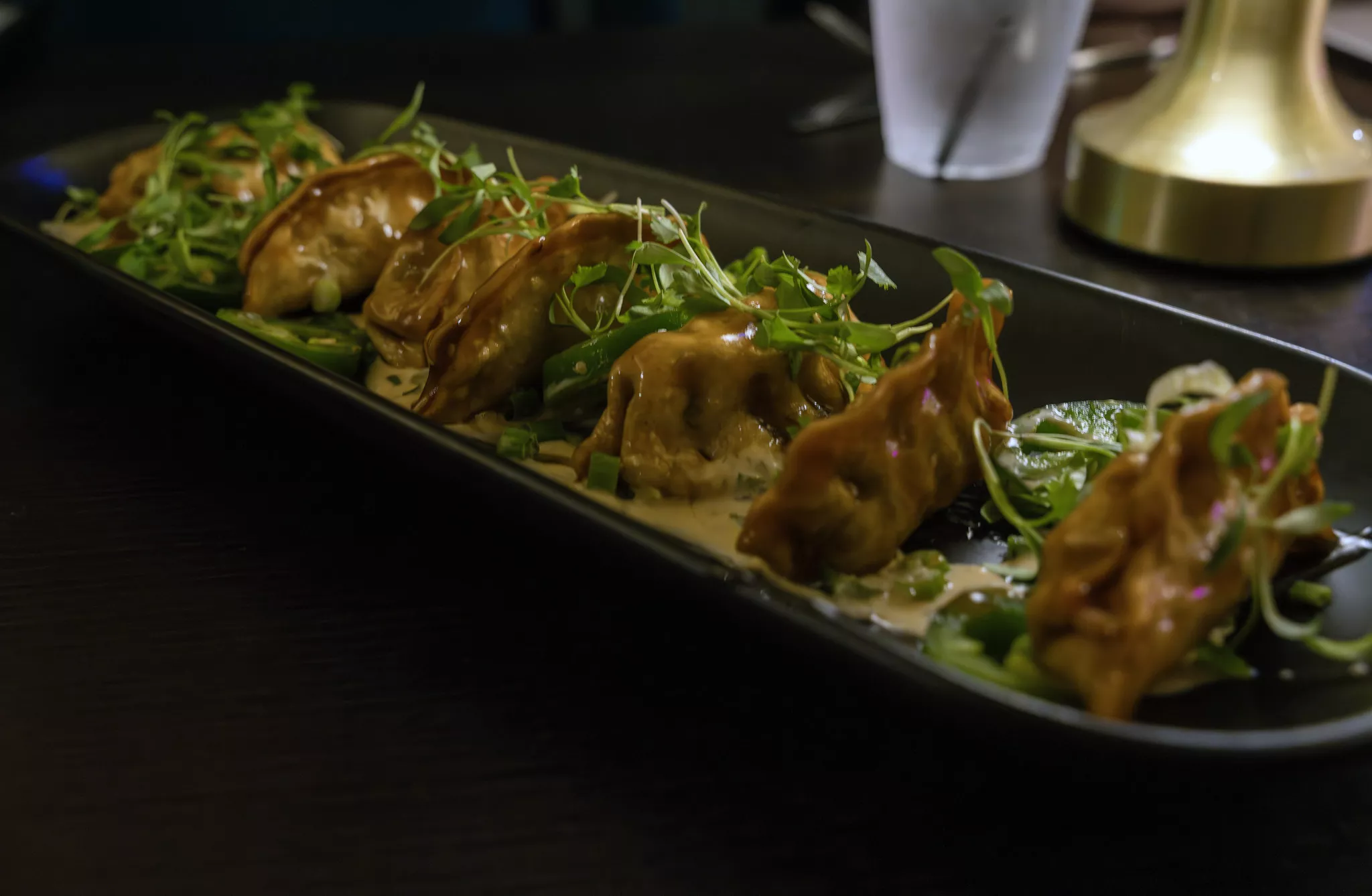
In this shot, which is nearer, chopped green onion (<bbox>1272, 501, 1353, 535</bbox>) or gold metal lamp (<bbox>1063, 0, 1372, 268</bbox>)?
chopped green onion (<bbox>1272, 501, 1353, 535</bbox>)

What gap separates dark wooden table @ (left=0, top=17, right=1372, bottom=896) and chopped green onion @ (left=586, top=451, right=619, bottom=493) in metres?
0.14

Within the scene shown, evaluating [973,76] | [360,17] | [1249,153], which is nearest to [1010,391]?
[1249,153]

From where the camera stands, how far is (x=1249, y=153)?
254 centimetres

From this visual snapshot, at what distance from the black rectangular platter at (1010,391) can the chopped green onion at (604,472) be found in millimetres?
266

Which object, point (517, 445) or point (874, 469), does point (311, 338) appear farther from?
point (874, 469)

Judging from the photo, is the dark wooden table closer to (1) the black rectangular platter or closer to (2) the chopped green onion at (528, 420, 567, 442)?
(1) the black rectangular platter

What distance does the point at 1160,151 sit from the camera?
263cm

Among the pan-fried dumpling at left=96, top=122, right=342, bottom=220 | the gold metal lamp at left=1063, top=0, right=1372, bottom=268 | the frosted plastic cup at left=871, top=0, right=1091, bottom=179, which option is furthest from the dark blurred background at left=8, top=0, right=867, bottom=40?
the gold metal lamp at left=1063, top=0, right=1372, bottom=268

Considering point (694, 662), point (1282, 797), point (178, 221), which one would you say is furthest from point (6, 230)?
point (1282, 797)

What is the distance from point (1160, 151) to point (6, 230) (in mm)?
2431

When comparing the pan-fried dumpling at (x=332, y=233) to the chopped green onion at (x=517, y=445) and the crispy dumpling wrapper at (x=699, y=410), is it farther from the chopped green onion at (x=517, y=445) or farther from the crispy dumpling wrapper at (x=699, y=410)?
the crispy dumpling wrapper at (x=699, y=410)

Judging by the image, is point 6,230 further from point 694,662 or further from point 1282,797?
point 1282,797

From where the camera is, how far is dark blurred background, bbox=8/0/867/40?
6.07 metres

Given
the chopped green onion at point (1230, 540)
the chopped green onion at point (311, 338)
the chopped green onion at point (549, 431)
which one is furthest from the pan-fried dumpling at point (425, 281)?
the chopped green onion at point (1230, 540)
